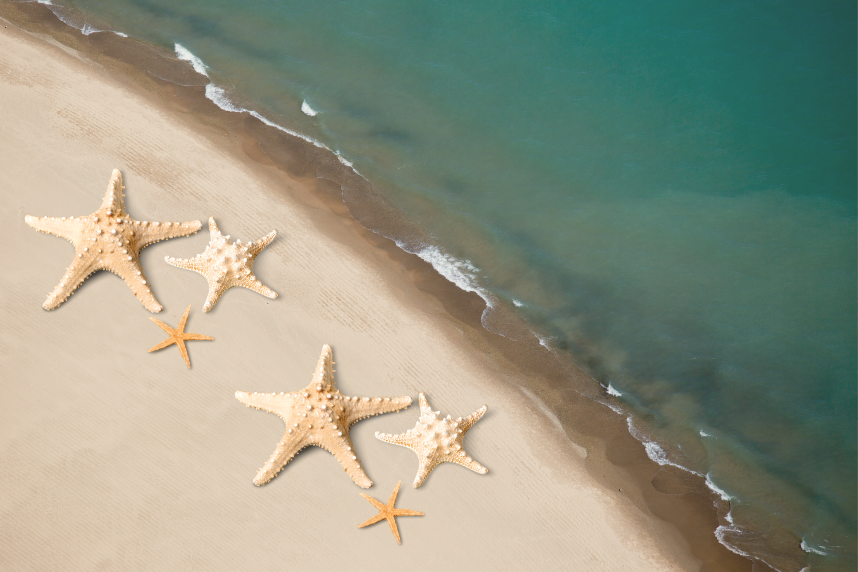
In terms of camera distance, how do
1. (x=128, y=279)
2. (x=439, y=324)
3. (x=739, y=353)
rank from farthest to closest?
(x=739, y=353) < (x=439, y=324) < (x=128, y=279)

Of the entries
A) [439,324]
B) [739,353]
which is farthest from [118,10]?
[739,353]

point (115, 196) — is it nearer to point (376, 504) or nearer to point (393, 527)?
point (376, 504)

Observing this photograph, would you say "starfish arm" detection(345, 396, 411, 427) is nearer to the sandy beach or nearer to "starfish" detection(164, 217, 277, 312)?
the sandy beach

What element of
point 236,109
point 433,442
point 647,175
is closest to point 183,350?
point 433,442

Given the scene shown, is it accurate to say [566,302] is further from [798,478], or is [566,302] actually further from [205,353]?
[205,353]

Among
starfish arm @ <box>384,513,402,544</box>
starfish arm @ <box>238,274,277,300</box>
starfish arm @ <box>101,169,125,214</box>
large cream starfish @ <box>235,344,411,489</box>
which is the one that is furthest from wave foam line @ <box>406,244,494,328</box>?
starfish arm @ <box>101,169,125,214</box>
